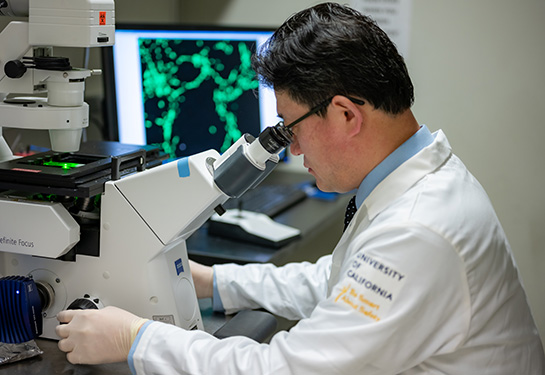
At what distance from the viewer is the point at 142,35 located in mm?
2322

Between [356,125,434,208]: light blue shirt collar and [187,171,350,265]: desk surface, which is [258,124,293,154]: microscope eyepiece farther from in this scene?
[187,171,350,265]: desk surface

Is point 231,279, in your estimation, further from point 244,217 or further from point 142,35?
point 142,35

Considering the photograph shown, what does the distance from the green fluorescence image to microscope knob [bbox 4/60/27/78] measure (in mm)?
1098

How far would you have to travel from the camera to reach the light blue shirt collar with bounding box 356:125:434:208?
4.09 feet

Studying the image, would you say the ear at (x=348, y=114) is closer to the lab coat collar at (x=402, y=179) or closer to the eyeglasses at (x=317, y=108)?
the eyeglasses at (x=317, y=108)

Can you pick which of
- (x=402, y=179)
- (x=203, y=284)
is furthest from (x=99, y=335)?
(x=402, y=179)

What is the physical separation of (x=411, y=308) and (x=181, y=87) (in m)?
1.59

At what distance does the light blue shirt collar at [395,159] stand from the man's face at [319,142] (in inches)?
2.0

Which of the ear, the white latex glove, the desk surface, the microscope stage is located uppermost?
the ear

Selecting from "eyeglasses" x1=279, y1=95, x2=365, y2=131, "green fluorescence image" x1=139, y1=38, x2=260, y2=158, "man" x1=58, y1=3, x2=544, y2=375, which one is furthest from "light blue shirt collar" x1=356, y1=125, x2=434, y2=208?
"green fluorescence image" x1=139, y1=38, x2=260, y2=158

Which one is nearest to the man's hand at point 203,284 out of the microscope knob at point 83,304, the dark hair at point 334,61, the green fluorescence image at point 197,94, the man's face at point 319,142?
the microscope knob at point 83,304

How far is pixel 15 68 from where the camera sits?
126cm

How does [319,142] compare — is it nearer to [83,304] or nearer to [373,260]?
[373,260]

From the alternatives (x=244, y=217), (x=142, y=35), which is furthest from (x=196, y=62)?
(x=244, y=217)
